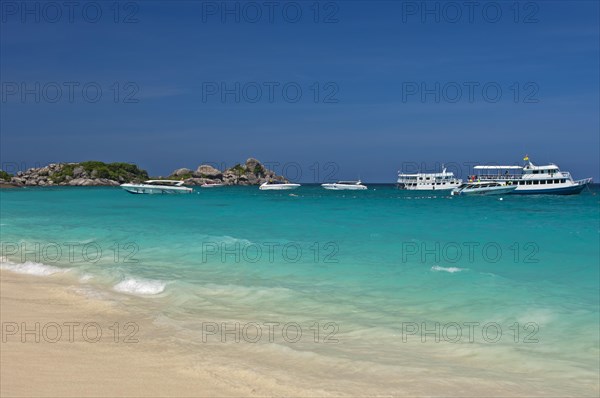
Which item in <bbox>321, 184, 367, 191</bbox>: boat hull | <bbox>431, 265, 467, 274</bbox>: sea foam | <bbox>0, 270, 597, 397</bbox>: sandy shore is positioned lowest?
<bbox>321, 184, 367, 191</bbox>: boat hull

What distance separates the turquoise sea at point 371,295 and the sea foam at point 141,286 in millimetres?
52

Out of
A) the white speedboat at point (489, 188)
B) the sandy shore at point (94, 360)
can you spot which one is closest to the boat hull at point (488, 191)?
the white speedboat at point (489, 188)

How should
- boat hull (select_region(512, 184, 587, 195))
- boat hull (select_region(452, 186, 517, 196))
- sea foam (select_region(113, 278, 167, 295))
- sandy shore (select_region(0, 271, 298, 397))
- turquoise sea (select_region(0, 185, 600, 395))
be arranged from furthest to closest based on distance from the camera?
boat hull (select_region(452, 186, 517, 196)) < boat hull (select_region(512, 184, 587, 195)) < sea foam (select_region(113, 278, 167, 295)) < turquoise sea (select_region(0, 185, 600, 395)) < sandy shore (select_region(0, 271, 298, 397))

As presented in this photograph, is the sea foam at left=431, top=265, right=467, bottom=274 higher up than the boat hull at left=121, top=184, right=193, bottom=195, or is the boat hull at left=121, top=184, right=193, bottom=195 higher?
the boat hull at left=121, top=184, right=193, bottom=195

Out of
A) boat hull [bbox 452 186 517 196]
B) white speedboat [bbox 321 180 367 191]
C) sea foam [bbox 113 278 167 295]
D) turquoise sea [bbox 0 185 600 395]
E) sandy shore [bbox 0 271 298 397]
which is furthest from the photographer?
white speedboat [bbox 321 180 367 191]

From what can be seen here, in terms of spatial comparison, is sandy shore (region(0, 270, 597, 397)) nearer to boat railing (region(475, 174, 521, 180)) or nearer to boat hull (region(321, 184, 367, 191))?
boat railing (region(475, 174, 521, 180))

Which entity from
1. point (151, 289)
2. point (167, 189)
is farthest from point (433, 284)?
point (167, 189)

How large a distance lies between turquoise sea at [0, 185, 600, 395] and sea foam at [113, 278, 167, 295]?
2.0 inches

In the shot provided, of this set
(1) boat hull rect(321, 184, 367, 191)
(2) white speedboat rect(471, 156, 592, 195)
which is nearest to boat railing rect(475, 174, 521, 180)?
→ (2) white speedboat rect(471, 156, 592, 195)

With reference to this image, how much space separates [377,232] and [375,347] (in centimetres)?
2170

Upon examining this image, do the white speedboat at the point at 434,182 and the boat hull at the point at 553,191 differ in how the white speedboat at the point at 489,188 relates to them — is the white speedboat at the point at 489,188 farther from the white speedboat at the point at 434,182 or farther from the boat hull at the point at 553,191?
the white speedboat at the point at 434,182

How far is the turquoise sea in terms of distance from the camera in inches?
346

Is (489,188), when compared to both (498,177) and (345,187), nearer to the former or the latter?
(498,177)

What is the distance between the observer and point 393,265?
1864 centimetres
